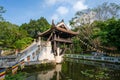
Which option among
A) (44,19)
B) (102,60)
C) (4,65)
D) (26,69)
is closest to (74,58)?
(102,60)

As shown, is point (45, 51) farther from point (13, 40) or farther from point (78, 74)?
point (13, 40)

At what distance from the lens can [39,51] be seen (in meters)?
16.8

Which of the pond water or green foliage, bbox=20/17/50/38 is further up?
green foliage, bbox=20/17/50/38

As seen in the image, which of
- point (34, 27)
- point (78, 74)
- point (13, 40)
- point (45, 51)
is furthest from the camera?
point (34, 27)

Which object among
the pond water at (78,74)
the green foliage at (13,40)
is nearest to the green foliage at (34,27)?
the green foliage at (13,40)

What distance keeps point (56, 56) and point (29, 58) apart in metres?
3.66

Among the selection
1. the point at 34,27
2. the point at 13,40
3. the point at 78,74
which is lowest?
the point at 78,74

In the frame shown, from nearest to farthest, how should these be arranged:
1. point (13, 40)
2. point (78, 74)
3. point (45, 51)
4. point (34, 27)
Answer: point (78, 74) < point (45, 51) < point (13, 40) < point (34, 27)

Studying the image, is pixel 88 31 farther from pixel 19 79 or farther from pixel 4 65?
pixel 19 79

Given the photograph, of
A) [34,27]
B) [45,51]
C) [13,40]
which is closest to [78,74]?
[45,51]

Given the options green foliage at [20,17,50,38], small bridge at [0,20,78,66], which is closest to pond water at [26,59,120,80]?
small bridge at [0,20,78,66]

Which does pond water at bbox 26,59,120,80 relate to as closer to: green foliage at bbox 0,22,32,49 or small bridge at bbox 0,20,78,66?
small bridge at bbox 0,20,78,66

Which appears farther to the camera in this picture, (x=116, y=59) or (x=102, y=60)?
(x=102, y=60)

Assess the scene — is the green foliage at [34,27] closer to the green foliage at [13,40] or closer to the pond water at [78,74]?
the green foliage at [13,40]
